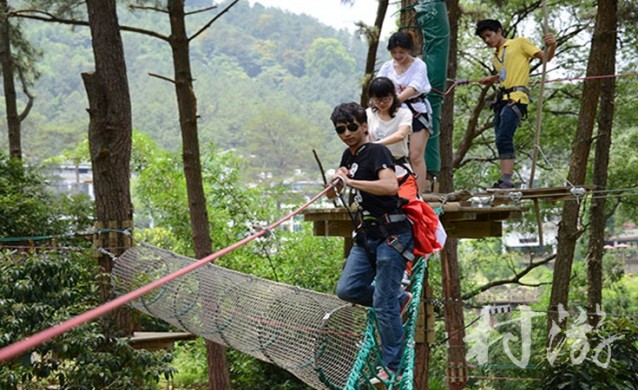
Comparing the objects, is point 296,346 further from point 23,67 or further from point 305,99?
point 305,99

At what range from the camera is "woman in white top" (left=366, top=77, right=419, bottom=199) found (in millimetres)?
3900

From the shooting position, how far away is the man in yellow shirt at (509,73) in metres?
5.43

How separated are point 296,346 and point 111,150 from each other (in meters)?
2.39

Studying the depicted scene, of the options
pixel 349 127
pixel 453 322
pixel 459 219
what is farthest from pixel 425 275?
pixel 453 322

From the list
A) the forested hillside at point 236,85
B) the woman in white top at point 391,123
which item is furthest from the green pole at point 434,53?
the forested hillside at point 236,85

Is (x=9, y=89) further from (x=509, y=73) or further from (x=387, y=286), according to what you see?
(x=387, y=286)

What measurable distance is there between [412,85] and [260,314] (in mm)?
1622

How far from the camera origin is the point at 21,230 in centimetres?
911

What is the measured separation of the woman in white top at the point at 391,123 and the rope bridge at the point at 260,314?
1.82ft

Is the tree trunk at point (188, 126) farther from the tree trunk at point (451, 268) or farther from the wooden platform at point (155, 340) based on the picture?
the tree trunk at point (451, 268)

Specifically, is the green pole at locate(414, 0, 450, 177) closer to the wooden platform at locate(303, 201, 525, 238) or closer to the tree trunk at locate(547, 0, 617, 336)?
the wooden platform at locate(303, 201, 525, 238)

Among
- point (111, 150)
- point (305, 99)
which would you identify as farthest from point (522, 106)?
point (305, 99)

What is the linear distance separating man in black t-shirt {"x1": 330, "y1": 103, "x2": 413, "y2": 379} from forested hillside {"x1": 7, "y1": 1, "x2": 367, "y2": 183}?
36259mm

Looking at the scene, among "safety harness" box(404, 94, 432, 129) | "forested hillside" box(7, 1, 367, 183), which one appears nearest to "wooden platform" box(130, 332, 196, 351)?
"safety harness" box(404, 94, 432, 129)
